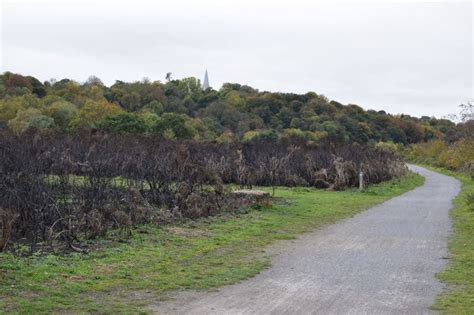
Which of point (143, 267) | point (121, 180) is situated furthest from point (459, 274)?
point (121, 180)

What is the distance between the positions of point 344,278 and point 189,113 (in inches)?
2770

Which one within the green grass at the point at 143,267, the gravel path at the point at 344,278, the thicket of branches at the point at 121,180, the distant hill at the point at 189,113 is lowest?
the gravel path at the point at 344,278

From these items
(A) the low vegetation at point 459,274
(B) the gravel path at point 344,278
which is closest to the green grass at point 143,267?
(B) the gravel path at point 344,278

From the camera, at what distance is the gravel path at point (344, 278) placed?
726 centimetres

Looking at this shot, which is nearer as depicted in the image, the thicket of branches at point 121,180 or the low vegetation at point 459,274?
the low vegetation at point 459,274

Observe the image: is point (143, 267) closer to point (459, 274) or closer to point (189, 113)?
point (459, 274)

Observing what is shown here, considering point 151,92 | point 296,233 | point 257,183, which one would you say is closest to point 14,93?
point 151,92

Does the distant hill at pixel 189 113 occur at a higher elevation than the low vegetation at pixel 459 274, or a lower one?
higher

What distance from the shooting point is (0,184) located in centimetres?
1166

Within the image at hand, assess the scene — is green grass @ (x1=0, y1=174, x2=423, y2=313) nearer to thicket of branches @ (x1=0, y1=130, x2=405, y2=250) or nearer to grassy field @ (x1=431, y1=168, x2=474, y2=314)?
thicket of branches @ (x1=0, y1=130, x2=405, y2=250)

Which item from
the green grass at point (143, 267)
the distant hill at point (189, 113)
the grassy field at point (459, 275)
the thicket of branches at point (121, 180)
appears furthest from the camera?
the distant hill at point (189, 113)

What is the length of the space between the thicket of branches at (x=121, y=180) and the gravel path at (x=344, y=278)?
3.40 metres

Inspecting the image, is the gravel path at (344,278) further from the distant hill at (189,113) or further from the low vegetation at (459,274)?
the distant hill at (189,113)

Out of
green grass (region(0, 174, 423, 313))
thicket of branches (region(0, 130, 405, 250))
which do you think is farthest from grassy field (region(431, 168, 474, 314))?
thicket of branches (region(0, 130, 405, 250))
